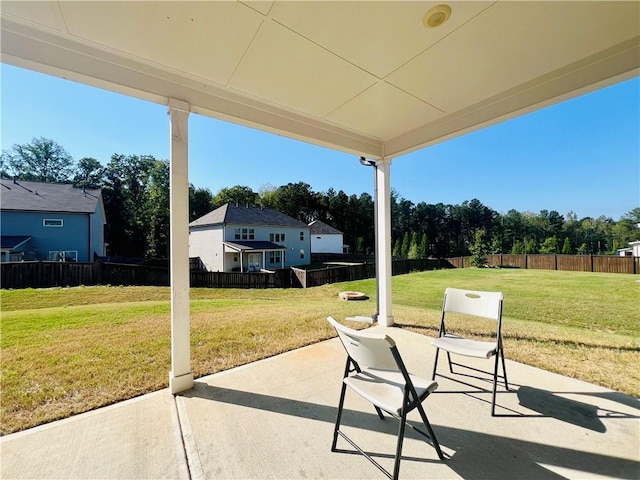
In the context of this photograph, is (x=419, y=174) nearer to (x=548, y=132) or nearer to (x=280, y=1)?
(x=548, y=132)

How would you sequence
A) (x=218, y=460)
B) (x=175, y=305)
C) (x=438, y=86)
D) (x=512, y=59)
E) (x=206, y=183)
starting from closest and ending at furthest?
1. (x=218, y=460)
2. (x=512, y=59)
3. (x=175, y=305)
4. (x=438, y=86)
5. (x=206, y=183)

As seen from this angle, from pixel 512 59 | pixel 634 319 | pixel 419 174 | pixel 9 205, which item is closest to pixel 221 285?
pixel 9 205

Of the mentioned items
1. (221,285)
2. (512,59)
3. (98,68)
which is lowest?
(221,285)

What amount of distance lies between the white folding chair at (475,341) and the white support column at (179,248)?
2163mm

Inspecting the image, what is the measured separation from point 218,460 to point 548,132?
3452 cm

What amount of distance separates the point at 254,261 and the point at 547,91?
16.8m

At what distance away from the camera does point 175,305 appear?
85.7 inches

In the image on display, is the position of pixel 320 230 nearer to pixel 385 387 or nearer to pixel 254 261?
pixel 254 261

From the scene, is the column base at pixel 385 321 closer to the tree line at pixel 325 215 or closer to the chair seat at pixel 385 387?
the chair seat at pixel 385 387

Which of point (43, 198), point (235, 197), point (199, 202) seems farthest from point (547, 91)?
point (235, 197)

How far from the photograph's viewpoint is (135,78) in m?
2.00

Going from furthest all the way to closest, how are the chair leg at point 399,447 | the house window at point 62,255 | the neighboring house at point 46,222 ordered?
the house window at point 62,255, the neighboring house at point 46,222, the chair leg at point 399,447

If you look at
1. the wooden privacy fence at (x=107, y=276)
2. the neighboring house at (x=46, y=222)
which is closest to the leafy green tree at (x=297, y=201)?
the neighboring house at (x=46, y=222)

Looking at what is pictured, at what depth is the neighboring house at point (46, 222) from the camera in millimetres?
11148
